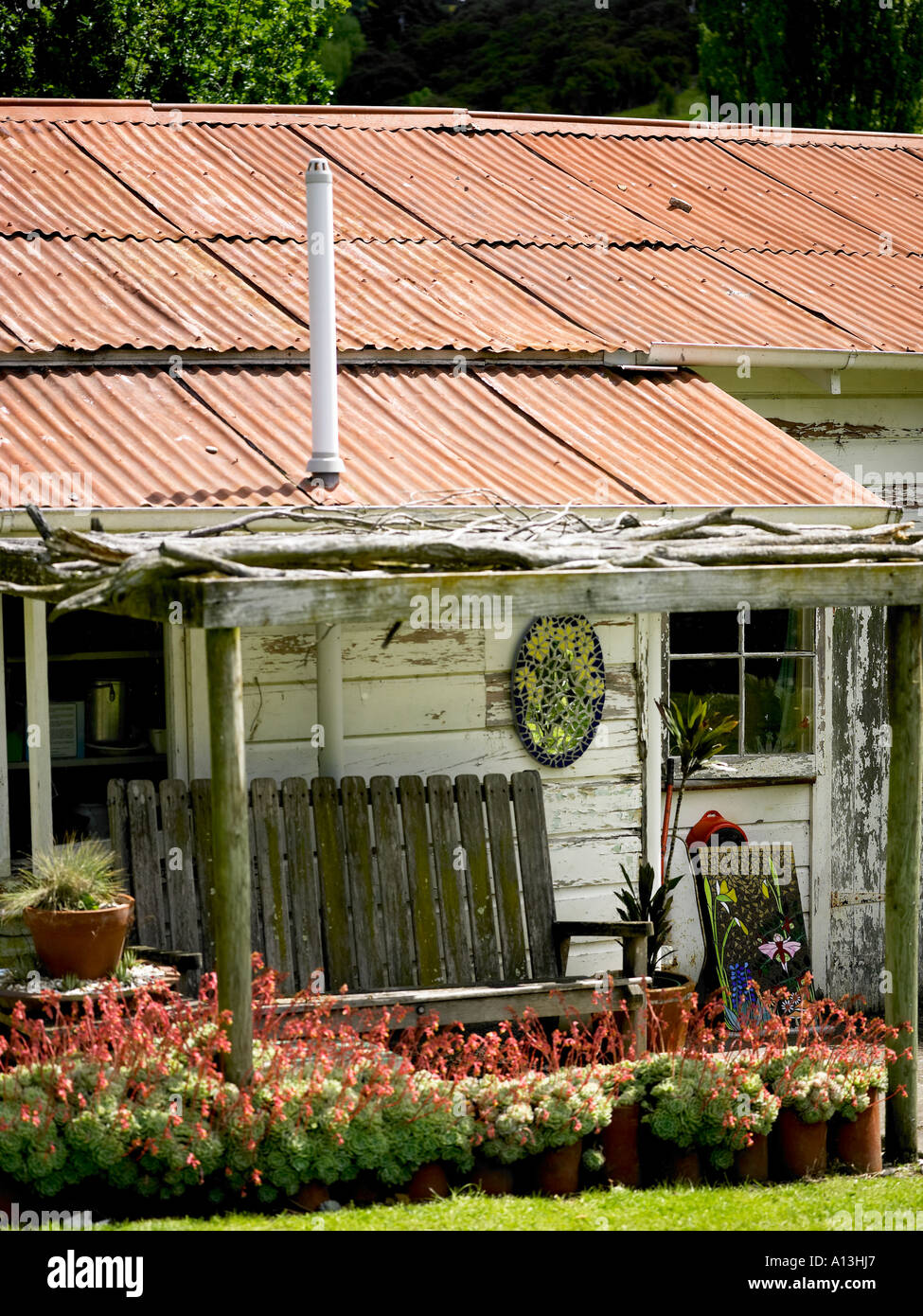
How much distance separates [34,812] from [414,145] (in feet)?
16.7

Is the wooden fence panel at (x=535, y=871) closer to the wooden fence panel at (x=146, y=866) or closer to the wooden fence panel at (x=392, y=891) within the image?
the wooden fence panel at (x=392, y=891)

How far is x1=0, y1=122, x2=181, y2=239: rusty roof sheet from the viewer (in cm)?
753

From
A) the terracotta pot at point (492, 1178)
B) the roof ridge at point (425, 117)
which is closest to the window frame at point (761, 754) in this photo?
the terracotta pot at point (492, 1178)

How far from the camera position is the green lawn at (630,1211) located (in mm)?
4441

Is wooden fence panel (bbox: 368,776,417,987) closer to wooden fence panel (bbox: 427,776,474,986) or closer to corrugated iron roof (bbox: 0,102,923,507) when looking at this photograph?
wooden fence panel (bbox: 427,776,474,986)

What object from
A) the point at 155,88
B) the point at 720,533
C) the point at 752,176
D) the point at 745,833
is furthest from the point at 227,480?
the point at 155,88

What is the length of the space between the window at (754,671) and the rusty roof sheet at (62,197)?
3.43 meters

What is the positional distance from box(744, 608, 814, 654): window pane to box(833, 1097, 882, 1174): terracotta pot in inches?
135

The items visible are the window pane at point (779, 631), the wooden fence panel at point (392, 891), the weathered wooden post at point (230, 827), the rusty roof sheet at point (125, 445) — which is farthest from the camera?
the window pane at point (779, 631)

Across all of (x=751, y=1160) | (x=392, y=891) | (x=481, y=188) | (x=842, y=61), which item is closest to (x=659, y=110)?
(x=842, y=61)

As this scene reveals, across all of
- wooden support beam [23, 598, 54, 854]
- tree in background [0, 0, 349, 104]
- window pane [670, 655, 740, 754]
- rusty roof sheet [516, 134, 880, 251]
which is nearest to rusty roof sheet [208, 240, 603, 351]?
rusty roof sheet [516, 134, 880, 251]

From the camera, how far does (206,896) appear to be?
6012 millimetres

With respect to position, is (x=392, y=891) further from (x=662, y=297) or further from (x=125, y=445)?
(x=662, y=297)

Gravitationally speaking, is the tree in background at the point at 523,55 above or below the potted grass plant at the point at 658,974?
above
